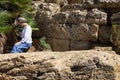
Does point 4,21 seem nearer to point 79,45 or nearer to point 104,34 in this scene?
point 79,45

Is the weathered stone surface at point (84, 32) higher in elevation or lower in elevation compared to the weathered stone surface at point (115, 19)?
lower

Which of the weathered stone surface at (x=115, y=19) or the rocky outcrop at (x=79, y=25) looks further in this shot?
the rocky outcrop at (x=79, y=25)

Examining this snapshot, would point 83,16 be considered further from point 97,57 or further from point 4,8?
point 97,57

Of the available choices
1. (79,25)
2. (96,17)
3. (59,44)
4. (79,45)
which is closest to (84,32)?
(79,25)

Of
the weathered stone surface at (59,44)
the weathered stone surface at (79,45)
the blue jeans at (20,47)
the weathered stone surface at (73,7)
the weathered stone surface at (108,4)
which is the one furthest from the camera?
the weathered stone surface at (73,7)

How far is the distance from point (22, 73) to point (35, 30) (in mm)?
7843

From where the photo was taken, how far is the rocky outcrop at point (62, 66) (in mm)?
4102

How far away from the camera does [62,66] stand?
4.20 m

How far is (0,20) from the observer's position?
11.3 meters

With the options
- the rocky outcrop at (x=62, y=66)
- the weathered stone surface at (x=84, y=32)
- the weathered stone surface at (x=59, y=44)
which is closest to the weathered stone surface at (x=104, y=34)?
the weathered stone surface at (x=84, y=32)

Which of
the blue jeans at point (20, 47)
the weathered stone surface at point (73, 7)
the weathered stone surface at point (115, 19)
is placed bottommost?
the blue jeans at point (20, 47)

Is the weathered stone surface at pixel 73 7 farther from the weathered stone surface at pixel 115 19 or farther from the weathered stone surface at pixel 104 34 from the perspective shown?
the weathered stone surface at pixel 115 19

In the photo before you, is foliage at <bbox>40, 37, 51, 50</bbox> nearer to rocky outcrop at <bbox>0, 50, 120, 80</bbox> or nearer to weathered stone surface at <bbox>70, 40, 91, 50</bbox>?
weathered stone surface at <bbox>70, 40, 91, 50</bbox>

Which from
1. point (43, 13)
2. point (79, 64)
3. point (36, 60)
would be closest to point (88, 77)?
point (79, 64)
